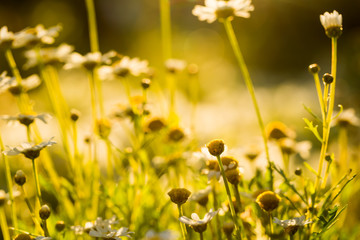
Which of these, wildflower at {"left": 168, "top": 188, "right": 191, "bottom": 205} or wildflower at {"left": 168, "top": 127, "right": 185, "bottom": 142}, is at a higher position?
wildflower at {"left": 168, "top": 127, "right": 185, "bottom": 142}

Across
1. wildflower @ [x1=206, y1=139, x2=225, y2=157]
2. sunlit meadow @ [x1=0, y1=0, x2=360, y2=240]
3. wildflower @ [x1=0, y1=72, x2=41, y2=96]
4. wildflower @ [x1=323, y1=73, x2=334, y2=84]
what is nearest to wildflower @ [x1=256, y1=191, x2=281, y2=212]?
sunlit meadow @ [x1=0, y1=0, x2=360, y2=240]

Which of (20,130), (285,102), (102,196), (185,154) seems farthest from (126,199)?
(285,102)

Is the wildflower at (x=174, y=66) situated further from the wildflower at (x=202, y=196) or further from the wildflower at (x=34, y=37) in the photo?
the wildflower at (x=202, y=196)

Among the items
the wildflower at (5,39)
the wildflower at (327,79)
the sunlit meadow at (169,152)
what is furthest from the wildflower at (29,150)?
the wildflower at (327,79)

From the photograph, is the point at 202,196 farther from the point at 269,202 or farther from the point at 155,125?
the point at 155,125

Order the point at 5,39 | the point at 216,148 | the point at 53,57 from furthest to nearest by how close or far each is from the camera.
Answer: the point at 53,57 < the point at 5,39 < the point at 216,148

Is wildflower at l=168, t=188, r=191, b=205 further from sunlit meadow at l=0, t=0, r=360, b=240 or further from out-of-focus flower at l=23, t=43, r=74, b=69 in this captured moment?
out-of-focus flower at l=23, t=43, r=74, b=69

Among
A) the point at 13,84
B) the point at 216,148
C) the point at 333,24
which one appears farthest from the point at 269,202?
the point at 13,84

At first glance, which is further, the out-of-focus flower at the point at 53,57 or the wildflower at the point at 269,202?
the out-of-focus flower at the point at 53,57
